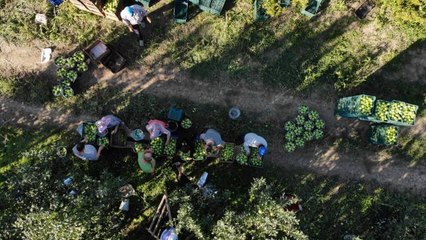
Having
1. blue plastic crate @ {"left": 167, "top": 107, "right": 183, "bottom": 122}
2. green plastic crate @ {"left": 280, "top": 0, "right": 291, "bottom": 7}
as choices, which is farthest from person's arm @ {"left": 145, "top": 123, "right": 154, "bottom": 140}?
green plastic crate @ {"left": 280, "top": 0, "right": 291, "bottom": 7}

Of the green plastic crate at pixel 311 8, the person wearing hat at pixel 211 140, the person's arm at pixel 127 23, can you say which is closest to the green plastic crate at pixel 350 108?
the green plastic crate at pixel 311 8

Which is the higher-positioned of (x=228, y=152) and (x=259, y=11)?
(x=259, y=11)

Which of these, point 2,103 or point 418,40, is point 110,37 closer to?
point 2,103

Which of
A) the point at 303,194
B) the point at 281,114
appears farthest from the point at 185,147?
the point at 303,194

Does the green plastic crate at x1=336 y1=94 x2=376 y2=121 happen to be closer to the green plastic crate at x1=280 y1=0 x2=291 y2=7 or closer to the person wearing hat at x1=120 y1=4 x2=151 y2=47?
the green plastic crate at x1=280 y1=0 x2=291 y2=7

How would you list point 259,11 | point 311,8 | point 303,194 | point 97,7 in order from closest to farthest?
point 97,7 → point 259,11 → point 303,194 → point 311,8

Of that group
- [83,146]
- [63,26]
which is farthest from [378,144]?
[63,26]

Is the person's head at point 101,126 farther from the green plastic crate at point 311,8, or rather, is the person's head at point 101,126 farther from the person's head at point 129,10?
the green plastic crate at point 311,8

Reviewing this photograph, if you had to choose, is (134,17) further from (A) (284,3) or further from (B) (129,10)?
(A) (284,3)
